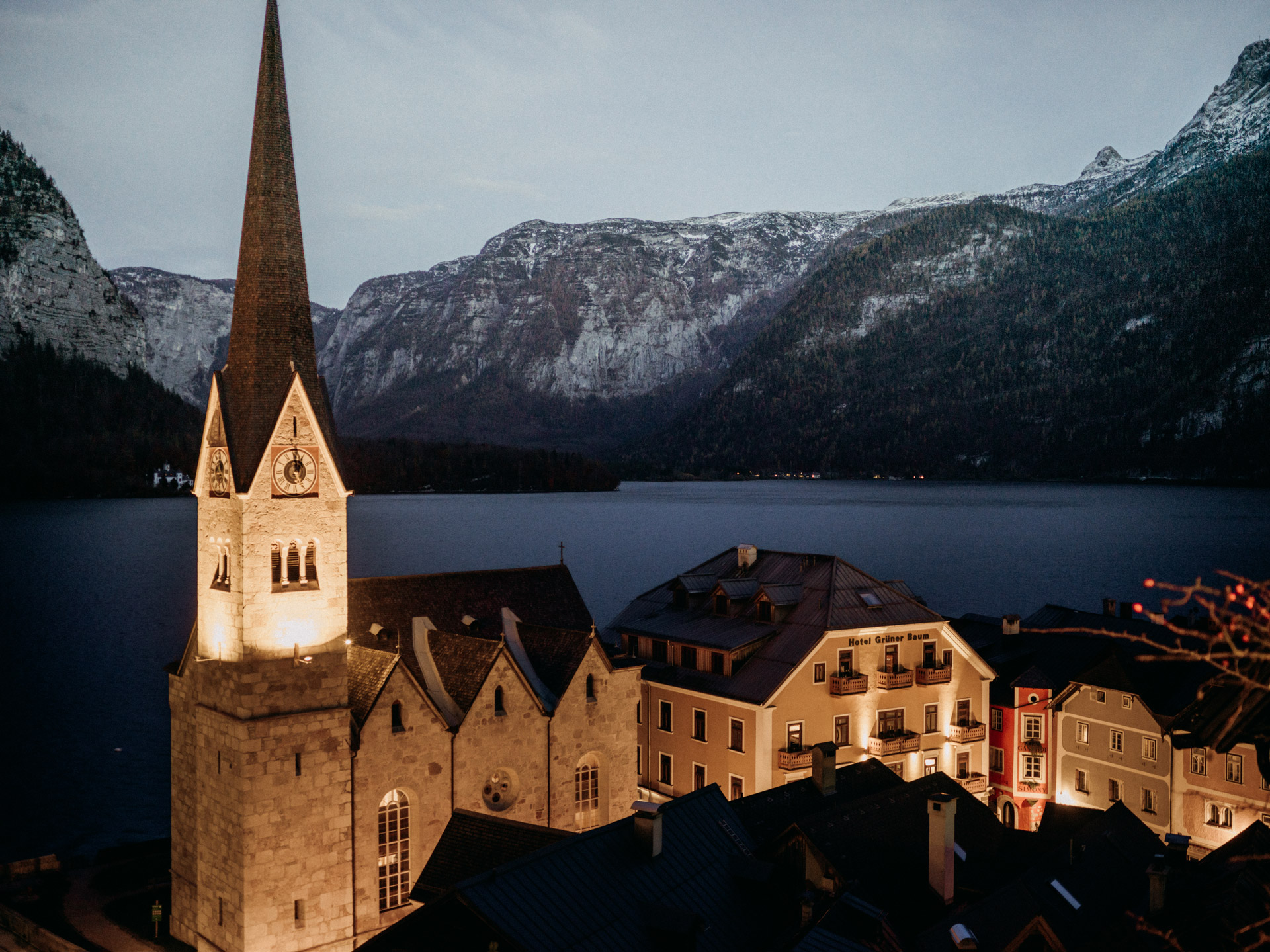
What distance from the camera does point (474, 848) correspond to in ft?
95.3

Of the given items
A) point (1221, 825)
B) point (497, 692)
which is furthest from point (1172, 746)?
point (497, 692)

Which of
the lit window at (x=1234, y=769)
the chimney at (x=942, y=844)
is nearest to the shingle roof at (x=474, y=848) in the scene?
the chimney at (x=942, y=844)

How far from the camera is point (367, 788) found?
33688 millimetres

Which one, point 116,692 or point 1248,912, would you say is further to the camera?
point 116,692

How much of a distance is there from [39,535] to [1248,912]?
8454 inches

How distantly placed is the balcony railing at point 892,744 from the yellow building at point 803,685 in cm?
7

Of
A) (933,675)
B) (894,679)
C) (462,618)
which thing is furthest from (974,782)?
(462,618)

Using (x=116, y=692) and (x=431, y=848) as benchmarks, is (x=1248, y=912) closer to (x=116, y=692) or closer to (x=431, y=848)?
(x=431, y=848)

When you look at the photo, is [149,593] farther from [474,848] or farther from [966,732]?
[474,848]

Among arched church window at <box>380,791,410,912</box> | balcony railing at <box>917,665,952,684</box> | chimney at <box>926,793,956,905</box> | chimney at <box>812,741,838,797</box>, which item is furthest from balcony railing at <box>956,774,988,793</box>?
arched church window at <box>380,791,410,912</box>

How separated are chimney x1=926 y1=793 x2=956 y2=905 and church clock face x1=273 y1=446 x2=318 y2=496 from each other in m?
22.5

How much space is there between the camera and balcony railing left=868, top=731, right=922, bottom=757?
162 ft

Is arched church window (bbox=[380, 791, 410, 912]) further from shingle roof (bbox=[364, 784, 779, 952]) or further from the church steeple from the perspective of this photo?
the church steeple

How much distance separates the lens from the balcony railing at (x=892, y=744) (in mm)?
49469
